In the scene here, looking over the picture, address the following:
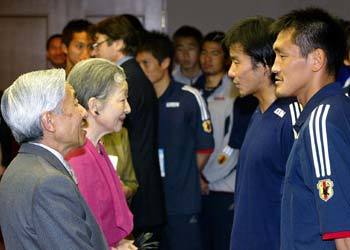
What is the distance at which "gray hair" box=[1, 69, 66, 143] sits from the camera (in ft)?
8.23

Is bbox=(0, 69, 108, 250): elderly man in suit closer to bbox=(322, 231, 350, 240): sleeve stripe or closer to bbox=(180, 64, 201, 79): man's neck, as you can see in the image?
bbox=(322, 231, 350, 240): sleeve stripe

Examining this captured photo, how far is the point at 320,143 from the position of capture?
2486 mm

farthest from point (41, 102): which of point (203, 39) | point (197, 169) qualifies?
point (203, 39)

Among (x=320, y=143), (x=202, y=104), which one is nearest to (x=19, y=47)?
(x=202, y=104)

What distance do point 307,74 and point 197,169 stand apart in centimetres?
275

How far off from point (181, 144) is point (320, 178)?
9.59ft

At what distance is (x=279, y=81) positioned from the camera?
2.86 metres

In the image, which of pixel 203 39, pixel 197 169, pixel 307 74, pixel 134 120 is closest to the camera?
pixel 307 74

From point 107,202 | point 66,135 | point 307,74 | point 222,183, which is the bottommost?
point 222,183

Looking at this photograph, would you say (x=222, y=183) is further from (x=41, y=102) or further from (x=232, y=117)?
(x=41, y=102)

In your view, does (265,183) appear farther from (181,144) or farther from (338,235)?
(181,144)

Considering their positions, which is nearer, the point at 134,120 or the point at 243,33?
the point at 243,33

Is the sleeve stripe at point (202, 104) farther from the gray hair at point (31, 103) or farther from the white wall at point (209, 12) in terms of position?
the gray hair at point (31, 103)

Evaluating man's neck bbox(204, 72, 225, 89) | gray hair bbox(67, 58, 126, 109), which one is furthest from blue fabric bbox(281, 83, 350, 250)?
man's neck bbox(204, 72, 225, 89)
